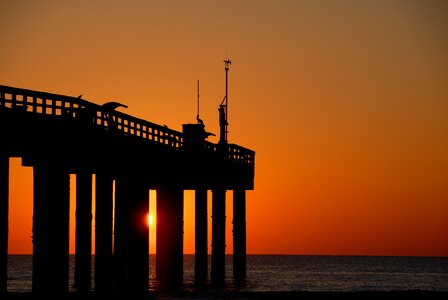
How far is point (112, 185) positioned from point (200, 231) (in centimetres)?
2036

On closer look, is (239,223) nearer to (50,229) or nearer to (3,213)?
(50,229)

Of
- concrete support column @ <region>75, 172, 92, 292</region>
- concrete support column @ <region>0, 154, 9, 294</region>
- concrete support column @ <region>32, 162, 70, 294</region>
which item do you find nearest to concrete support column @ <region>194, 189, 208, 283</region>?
concrete support column @ <region>75, 172, 92, 292</region>

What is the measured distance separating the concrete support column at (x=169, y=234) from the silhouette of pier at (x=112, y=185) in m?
0.06

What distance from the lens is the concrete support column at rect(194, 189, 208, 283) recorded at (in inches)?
2712

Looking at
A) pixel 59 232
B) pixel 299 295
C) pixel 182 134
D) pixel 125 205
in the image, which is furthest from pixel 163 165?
pixel 59 232

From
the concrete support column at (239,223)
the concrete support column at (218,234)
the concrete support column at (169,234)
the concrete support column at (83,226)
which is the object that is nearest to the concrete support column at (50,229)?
the concrete support column at (83,226)

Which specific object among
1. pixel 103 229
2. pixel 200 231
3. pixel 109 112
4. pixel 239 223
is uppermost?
pixel 109 112

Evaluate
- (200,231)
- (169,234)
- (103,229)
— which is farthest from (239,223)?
(103,229)

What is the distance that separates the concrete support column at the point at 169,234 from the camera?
63.6m

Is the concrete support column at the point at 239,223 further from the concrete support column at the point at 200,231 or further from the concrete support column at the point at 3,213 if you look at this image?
the concrete support column at the point at 3,213

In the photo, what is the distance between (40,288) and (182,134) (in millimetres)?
21827

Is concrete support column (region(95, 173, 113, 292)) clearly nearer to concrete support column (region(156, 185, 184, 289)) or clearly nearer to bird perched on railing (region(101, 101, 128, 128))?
bird perched on railing (region(101, 101, 128, 128))

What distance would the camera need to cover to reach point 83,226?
52.6 m

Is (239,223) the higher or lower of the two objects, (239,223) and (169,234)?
the higher
